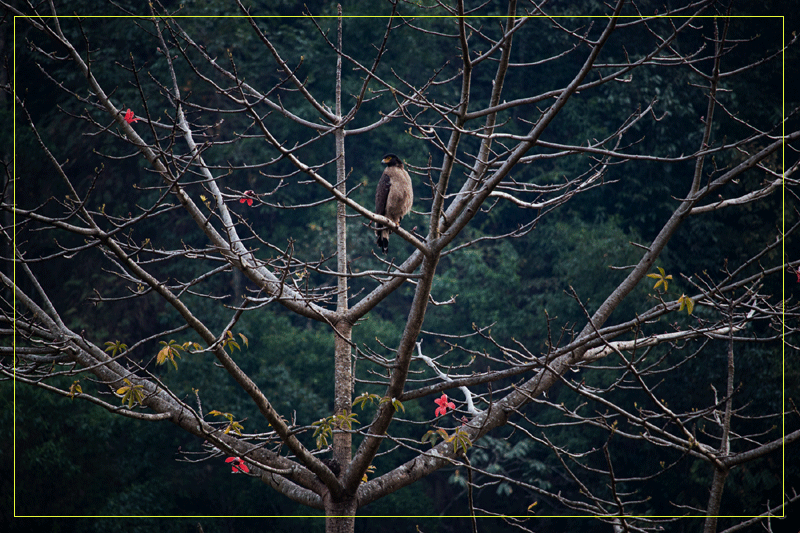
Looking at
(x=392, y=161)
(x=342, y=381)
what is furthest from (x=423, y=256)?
(x=392, y=161)

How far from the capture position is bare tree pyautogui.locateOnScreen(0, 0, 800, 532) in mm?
2361

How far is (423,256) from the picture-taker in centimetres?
305

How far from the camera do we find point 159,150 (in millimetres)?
2338

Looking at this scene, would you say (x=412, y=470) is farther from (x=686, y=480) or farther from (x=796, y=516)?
(x=796, y=516)

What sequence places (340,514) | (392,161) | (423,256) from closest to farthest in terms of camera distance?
(423,256) < (340,514) < (392,161)

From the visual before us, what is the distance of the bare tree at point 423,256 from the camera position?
236cm

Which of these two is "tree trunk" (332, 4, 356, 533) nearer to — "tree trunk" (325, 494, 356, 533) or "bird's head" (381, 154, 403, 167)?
"tree trunk" (325, 494, 356, 533)

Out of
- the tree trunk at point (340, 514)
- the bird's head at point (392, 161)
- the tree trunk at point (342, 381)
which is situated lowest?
the tree trunk at point (340, 514)

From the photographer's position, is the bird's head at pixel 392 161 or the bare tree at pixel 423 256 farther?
the bird's head at pixel 392 161

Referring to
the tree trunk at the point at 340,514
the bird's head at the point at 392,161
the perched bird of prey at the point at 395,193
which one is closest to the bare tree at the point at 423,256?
the tree trunk at the point at 340,514

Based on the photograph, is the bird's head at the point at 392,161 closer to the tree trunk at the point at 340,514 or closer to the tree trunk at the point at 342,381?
the tree trunk at the point at 342,381

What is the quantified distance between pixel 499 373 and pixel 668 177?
9678mm

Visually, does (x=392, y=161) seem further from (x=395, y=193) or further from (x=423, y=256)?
(x=423, y=256)

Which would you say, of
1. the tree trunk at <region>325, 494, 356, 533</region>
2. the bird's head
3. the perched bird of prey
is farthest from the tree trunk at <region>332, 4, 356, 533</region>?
the bird's head
